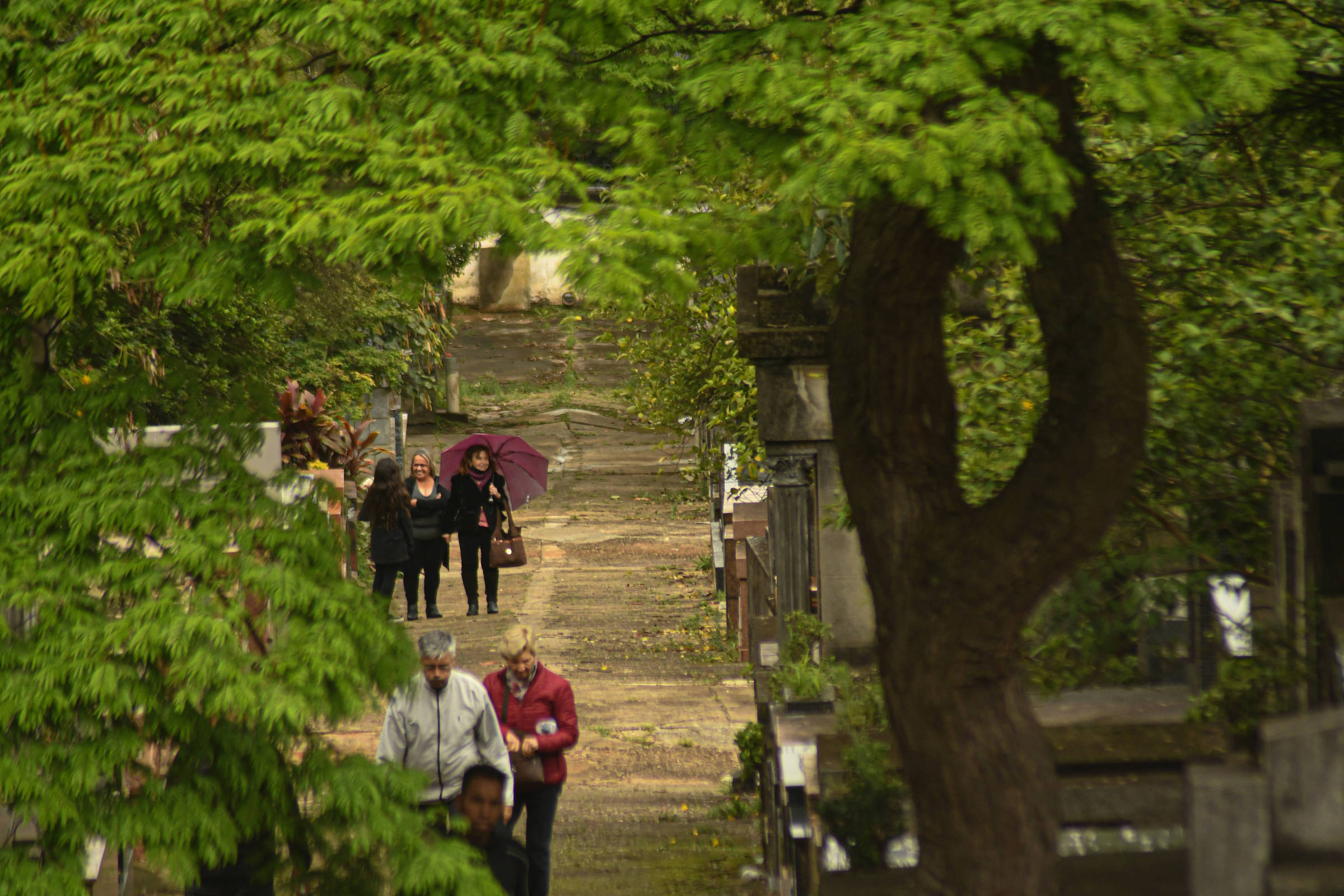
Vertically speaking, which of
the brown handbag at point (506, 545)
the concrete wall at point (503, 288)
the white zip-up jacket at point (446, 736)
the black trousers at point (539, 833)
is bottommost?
the black trousers at point (539, 833)

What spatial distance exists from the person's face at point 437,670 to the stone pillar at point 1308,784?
384 cm

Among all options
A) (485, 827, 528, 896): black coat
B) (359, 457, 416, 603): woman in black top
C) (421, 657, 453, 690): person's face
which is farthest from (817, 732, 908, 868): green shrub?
(359, 457, 416, 603): woman in black top

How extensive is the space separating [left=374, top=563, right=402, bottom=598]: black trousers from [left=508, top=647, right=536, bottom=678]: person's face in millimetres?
7128

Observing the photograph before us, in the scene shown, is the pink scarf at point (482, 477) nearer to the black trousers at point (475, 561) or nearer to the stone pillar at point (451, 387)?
the black trousers at point (475, 561)

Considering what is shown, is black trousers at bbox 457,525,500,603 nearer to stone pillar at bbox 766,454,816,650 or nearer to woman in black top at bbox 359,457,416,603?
woman in black top at bbox 359,457,416,603

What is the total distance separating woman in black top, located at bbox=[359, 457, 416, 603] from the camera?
46.9 feet

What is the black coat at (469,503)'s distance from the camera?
15.0 metres

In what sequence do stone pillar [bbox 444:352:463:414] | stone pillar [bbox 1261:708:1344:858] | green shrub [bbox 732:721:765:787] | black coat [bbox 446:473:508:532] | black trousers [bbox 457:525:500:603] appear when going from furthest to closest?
stone pillar [bbox 444:352:463:414] → black trousers [bbox 457:525:500:603] → black coat [bbox 446:473:508:532] → green shrub [bbox 732:721:765:787] → stone pillar [bbox 1261:708:1344:858]

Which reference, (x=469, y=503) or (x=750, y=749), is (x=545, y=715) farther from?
(x=469, y=503)

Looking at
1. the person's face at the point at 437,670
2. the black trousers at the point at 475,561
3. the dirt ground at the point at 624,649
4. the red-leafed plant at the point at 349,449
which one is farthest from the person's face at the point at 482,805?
the red-leafed plant at the point at 349,449

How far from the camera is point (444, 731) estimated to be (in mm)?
6863

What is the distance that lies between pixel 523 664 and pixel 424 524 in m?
7.88

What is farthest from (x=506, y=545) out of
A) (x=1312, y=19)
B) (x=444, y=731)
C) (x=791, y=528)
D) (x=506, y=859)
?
(x=1312, y=19)

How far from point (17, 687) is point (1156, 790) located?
14.9 feet
